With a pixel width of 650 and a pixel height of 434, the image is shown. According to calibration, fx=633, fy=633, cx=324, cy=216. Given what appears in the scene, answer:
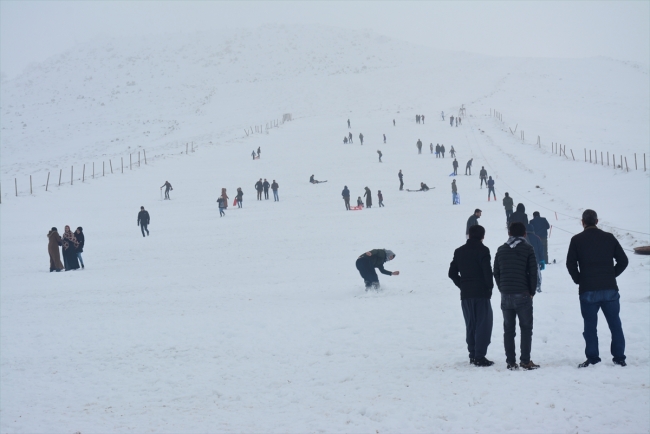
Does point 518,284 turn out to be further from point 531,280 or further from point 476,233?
point 476,233

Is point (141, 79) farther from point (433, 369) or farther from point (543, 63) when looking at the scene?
point (433, 369)

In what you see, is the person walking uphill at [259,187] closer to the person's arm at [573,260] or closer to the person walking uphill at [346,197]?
the person walking uphill at [346,197]

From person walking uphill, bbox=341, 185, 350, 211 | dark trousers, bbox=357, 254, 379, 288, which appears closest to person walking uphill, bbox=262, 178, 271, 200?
person walking uphill, bbox=341, 185, 350, 211

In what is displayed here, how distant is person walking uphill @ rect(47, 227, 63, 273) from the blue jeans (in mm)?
16828

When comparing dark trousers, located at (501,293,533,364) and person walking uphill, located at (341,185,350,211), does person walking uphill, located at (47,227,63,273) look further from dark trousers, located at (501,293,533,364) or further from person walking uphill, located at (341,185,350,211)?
dark trousers, located at (501,293,533,364)

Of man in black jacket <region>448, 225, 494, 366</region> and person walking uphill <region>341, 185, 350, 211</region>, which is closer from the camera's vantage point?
man in black jacket <region>448, 225, 494, 366</region>

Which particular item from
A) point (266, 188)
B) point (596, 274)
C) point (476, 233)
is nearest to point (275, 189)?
point (266, 188)

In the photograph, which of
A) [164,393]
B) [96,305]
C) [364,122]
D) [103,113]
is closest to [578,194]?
[96,305]

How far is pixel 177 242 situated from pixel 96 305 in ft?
29.9

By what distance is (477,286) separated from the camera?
25.5 feet

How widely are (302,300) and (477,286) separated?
249 inches

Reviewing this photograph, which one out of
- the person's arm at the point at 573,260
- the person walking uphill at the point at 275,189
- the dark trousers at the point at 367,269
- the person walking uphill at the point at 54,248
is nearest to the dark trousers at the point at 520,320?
the person's arm at the point at 573,260

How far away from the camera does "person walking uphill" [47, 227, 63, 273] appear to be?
65.1 feet

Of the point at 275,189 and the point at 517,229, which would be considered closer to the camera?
the point at 517,229
